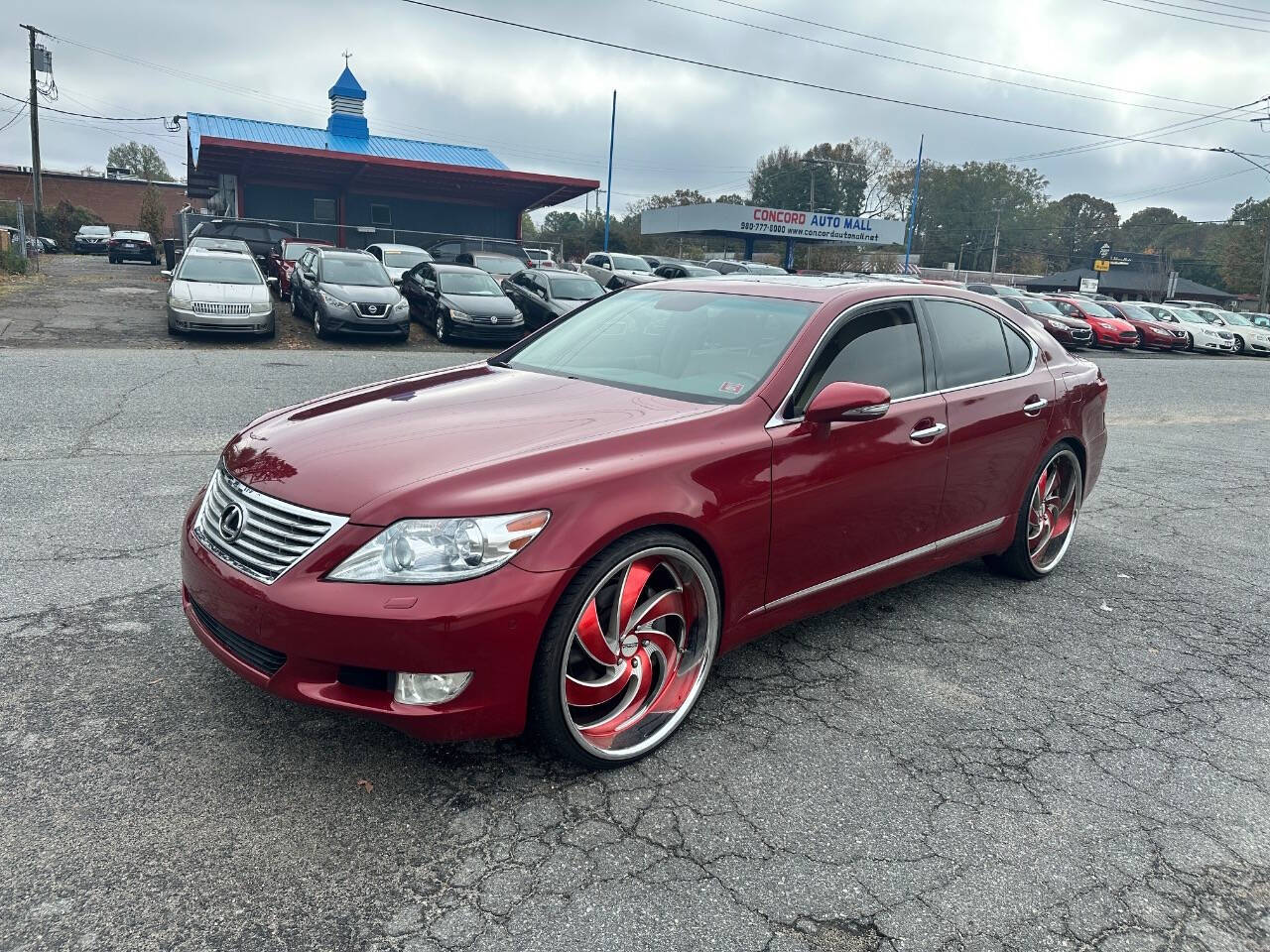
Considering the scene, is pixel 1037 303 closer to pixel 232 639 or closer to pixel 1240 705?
pixel 1240 705

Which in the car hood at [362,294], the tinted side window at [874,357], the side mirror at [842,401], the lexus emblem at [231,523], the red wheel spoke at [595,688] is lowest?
the red wheel spoke at [595,688]

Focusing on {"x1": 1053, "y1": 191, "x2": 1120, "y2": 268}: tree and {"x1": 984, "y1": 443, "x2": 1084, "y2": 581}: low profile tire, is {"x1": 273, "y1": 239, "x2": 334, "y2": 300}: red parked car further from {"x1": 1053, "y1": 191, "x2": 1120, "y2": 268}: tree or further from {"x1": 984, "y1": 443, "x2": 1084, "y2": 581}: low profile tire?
{"x1": 1053, "y1": 191, "x2": 1120, "y2": 268}: tree

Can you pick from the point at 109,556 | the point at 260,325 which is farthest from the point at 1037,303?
the point at 109,556

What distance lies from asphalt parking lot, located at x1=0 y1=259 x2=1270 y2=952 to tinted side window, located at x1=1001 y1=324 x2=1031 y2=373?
1188mm

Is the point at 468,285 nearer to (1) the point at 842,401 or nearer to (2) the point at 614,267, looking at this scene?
(2) the point at 614,267

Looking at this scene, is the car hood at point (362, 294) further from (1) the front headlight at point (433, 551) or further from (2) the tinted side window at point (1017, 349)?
(1) the front headlight at point (433, 551)

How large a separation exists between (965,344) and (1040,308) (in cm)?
2682

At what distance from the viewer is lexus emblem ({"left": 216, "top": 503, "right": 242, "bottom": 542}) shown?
2.86 meters

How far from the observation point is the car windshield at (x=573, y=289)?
18719 mm

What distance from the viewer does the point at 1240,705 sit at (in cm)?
370

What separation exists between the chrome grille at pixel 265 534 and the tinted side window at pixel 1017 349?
351 centimetres

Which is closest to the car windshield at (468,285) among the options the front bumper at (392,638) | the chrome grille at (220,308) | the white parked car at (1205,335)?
the chrome grille at (220,308)

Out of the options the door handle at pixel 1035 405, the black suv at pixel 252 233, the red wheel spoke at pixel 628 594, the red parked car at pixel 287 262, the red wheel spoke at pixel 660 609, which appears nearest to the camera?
the red wheel spoke at pixel 628 594

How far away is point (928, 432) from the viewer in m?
3.92
